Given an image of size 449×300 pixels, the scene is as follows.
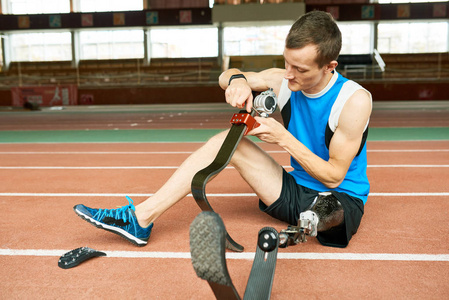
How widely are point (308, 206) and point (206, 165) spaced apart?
64 cm

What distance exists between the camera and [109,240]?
2572 millimetres

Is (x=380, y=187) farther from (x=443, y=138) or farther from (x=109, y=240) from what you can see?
(x=443, y=138)

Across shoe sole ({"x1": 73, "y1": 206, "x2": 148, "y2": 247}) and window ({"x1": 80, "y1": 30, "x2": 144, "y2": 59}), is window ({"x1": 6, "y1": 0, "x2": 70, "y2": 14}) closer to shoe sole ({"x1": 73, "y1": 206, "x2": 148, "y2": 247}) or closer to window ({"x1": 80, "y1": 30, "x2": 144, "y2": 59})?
window ({"x1": 80, "y1": 30, "x2": 144, "y2": 59})

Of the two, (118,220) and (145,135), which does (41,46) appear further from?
(118,220)

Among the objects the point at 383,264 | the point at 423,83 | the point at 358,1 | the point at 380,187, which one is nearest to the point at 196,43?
the point at 358,1

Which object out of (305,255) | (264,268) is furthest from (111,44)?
(264,268)

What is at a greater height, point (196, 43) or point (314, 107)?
point (196, 43)

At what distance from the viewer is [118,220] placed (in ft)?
7.78

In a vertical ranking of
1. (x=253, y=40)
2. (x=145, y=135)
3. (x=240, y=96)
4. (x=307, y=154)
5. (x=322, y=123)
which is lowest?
(x=145, y=135)

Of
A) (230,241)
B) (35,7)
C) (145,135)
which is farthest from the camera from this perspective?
(35,7)

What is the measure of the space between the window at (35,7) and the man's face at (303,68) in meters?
→ 28.2

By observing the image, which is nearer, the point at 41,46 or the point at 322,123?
the point at 322,123

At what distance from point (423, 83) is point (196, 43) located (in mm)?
13919

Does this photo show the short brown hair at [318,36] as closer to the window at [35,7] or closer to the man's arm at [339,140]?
the man's arm at [339,140]
